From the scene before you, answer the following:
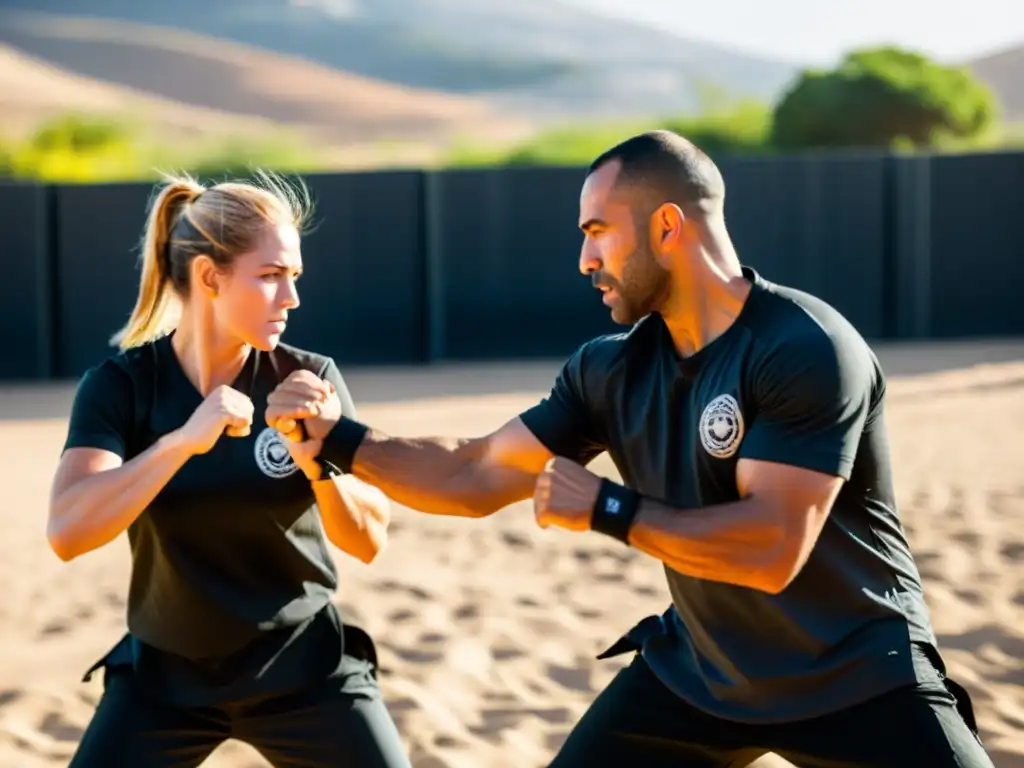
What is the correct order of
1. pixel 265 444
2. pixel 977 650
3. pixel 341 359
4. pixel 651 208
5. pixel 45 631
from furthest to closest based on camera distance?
pixel 341 359, pixel 45 631, pixel 977 650, pixel 265 444, pixel 651 208

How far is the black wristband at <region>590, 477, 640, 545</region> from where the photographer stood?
3.34 m

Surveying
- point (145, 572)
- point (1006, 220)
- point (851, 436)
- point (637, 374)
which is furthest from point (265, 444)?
point (1006, 220)

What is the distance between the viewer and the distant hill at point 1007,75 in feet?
299

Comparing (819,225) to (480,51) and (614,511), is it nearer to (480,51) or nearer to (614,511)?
(614,511)

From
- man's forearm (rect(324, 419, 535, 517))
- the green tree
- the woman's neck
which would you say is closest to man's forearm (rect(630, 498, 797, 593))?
man's forearm (rect(324, 419, 535, 517))

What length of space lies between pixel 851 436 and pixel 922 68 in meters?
32.9

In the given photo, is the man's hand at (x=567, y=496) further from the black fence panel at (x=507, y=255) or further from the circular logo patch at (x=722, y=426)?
the black fence panel at (x=507, y=255)

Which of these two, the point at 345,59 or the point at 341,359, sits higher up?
the point at 345,59

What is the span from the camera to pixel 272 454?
3.87 meters

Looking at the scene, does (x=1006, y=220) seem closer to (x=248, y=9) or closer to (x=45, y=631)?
(x=45, y=631)

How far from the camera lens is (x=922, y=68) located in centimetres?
3462

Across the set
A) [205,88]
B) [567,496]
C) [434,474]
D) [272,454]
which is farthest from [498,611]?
[205,88]

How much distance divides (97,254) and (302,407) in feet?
39.9

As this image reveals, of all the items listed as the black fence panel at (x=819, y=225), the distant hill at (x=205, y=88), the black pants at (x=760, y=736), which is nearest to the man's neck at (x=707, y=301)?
the black pants at (x=760, y=736)
